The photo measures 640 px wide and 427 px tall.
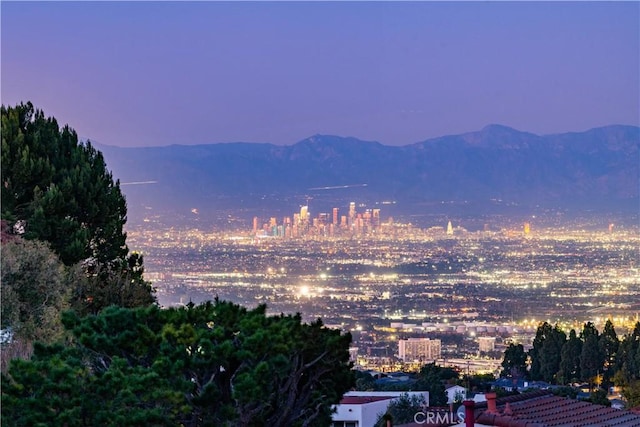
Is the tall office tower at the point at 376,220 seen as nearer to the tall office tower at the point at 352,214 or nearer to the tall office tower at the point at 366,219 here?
the tall office tower at the point at 366,219

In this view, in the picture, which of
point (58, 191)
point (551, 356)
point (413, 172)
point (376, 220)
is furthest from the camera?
point (413, 172)

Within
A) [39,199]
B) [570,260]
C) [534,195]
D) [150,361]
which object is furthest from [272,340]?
[534,195]

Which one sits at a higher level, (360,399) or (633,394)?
(360,399)

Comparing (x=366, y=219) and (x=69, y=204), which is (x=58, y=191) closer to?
(x=69, y=204)

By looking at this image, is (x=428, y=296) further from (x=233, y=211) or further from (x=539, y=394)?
(x=539, y=394)

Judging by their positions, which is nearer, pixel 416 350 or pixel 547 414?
pixel 547 414

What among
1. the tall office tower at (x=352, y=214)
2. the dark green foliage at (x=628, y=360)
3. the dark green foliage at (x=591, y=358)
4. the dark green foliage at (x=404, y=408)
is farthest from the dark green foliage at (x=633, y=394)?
the tall office tower at (x=352, y=214)

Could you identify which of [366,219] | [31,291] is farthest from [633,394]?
[366,219]
